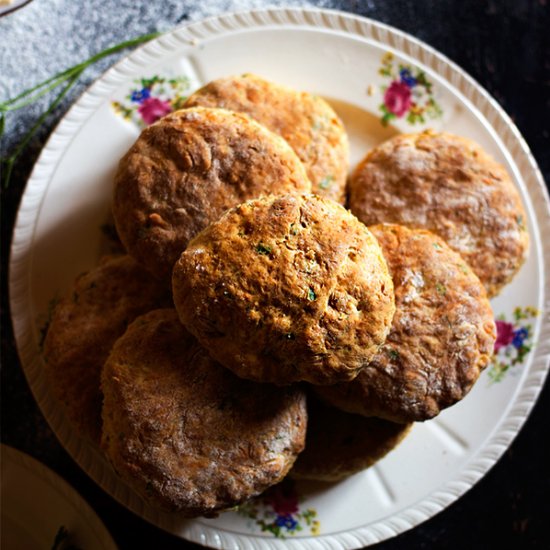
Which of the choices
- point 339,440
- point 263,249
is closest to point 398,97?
point 263,249

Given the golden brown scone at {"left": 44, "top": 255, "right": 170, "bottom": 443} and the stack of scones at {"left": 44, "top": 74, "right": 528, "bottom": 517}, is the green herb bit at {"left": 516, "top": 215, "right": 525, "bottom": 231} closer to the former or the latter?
the stack of scones at {"left": 44, "top": 74, "right": 528, "bottom": 517}

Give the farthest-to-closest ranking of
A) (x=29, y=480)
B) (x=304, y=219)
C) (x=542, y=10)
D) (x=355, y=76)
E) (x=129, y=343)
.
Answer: (x=542, y=10) → (x=355, y=76) → (x=29, y=480) → (x=129, y=343) → (x=304, y=219)

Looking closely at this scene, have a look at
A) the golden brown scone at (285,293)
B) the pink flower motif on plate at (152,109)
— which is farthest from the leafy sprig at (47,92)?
the golden brown scone at (285,293)

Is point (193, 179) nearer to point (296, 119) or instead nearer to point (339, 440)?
point (296, 119)

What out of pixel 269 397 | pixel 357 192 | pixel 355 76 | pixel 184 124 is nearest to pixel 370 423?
pixel 269 397

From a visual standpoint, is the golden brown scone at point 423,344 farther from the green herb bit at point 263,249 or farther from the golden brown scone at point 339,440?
the green herb bit at point 263,249

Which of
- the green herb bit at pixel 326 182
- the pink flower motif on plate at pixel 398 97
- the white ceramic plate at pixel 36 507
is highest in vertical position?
the pink flower motif on plate at pixel 398 97

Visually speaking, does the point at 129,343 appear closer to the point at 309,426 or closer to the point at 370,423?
the point at 309,426
